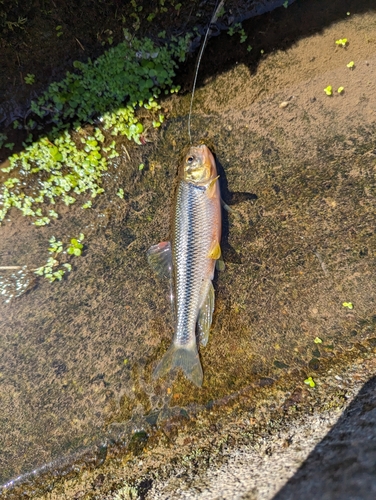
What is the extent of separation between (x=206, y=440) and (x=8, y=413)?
193 centimetres

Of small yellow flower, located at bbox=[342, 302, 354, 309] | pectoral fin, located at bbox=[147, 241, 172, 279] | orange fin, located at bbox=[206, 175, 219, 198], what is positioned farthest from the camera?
pectoral fin, located at bbox=[147, 241, 172, 279]

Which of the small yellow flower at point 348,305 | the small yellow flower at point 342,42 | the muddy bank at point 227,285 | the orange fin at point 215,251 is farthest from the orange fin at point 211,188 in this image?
the small yellow flower at point 342,42

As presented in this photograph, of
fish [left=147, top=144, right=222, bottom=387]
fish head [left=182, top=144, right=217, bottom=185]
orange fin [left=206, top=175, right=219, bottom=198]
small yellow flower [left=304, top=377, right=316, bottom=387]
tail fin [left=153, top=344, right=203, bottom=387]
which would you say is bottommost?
small yellow flower [left=304, top=377, right=316, bottom=387]

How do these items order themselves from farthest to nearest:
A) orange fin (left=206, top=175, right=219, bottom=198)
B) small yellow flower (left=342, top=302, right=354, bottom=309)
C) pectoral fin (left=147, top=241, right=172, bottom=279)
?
pectoral fin (left=147, top=241, right=172, bottom=279) < small yellow flower (left=342, top=302, right=354, bottom=309) < orange fin (left=206, top=175, right=219, bottom=198)

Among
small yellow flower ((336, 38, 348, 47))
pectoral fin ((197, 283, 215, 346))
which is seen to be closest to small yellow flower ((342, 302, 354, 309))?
pectoral fin ((197, 283, 215, 346))

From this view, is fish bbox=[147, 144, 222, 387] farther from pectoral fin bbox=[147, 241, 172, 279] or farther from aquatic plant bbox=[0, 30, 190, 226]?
aquatic plant bbox=[0, 30, 190, 226]

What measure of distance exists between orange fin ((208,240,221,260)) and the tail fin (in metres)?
0.85

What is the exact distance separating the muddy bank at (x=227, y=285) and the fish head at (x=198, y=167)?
0.30 meters

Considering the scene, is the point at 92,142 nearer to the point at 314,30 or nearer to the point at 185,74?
the point at 185,74

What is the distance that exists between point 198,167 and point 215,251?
764mm

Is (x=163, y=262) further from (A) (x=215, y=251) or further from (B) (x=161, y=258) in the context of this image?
(A) (x=215, y=251)

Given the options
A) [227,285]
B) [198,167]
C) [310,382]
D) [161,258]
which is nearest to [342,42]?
[198,167]

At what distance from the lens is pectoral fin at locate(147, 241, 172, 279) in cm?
314

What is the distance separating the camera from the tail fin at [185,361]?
3008 mm
